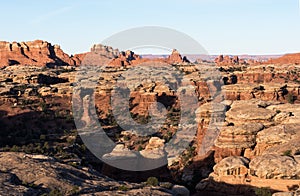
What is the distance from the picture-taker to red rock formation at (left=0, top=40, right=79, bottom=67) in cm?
13794

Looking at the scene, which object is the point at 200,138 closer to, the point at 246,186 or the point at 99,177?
the point at 246,186

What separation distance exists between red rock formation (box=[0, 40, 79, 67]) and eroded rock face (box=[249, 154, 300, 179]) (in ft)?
400

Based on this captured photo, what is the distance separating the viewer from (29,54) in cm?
14350

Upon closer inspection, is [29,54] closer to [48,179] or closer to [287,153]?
[287,153]

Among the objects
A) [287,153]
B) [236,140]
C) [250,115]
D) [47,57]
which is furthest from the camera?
[47,57]

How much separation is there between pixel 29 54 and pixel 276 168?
132 metres

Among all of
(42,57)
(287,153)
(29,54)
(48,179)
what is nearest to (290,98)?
(287,153)

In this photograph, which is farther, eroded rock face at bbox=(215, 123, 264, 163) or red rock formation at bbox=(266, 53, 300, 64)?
red rock formation at bbox=(266, 53, 300, 64)

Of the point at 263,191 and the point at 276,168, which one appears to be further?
the point at 276,168

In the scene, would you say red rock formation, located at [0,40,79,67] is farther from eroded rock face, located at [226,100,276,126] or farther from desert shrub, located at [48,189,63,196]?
desert shrub, located at [48,189,63,196]

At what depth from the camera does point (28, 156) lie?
1994 cm

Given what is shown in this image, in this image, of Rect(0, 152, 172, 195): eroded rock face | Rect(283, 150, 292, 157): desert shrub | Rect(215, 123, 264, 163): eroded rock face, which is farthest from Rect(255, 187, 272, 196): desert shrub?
Rect(215, 123, 264, 163): eroded rock face

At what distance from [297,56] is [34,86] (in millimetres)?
87260

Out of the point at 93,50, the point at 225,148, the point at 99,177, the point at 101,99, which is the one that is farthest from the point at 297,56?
the point at 99,177
